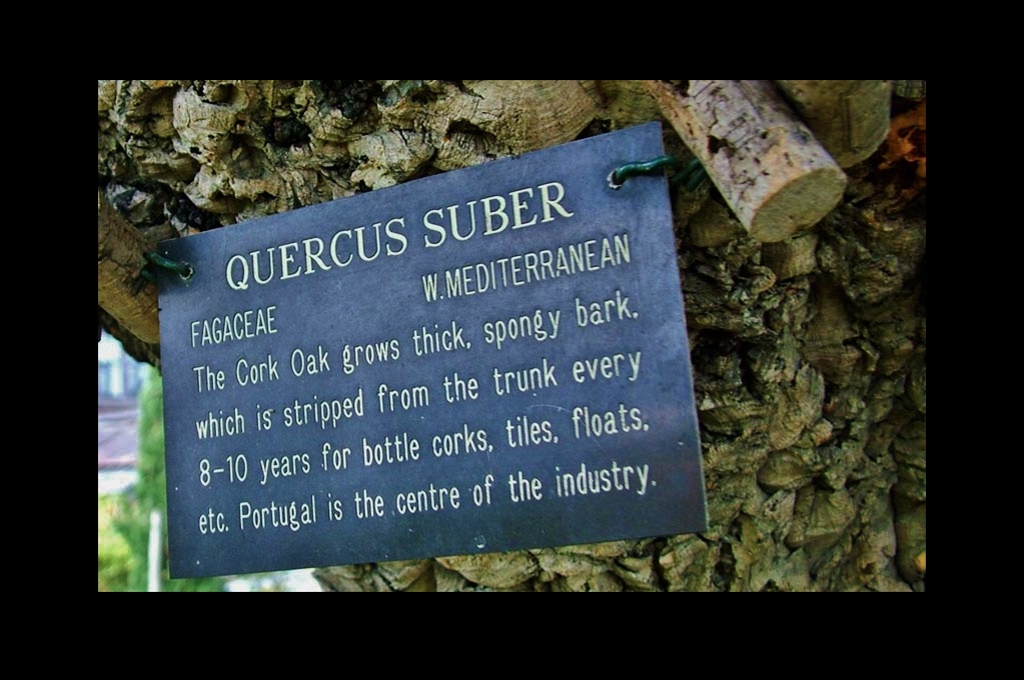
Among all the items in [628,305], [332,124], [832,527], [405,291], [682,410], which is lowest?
[832,527]

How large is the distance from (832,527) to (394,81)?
2252 mm

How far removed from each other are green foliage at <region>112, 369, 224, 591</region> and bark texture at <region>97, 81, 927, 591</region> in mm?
8348

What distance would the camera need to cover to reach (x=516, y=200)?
2.01m

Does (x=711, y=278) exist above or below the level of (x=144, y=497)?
below

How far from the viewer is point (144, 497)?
450 inches

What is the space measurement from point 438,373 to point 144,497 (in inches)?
422

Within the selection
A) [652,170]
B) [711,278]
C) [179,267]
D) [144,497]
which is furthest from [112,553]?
[652,170]

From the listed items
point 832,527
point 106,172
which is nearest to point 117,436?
point 106,172

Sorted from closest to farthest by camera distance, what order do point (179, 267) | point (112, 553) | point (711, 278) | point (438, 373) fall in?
point (438, 373) → point (179, 267) → point (711, 278) → point (112, 553)

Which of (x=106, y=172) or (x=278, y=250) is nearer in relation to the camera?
(x=278, y=250)

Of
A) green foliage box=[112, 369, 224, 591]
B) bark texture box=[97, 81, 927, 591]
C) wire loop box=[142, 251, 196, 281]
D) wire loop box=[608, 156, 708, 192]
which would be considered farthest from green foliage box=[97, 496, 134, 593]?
wire loop box=[608, 156, 708, 192]

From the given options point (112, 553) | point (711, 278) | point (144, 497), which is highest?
point (144, 497)

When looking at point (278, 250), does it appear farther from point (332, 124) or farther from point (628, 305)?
point (628, 305)

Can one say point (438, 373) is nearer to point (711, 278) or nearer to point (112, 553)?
point (711, 278)
